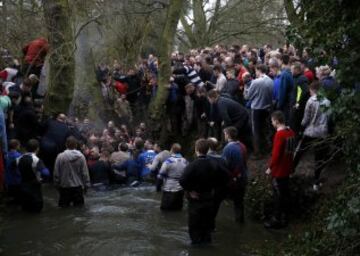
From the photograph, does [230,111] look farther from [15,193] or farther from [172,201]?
[15,193]

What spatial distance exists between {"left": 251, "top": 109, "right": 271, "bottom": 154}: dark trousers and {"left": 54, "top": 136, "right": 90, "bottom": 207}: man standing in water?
12.3 ft

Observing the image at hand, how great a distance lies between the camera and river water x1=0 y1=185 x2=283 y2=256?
938 centimetres

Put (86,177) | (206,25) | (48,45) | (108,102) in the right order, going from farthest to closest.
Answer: (206,25) < (108,102) < (48,45) < (86,177)

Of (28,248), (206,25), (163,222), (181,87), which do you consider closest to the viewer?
(28,248)

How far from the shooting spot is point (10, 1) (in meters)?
15.7

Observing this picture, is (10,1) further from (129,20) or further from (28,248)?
(28,248)

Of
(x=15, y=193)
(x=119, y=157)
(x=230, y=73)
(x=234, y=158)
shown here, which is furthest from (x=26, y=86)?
(x=234, y=158)

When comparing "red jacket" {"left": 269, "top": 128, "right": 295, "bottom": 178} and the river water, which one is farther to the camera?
"red jacket" {"left": 269, "top": 128, "right": 295, "bottom": 178}

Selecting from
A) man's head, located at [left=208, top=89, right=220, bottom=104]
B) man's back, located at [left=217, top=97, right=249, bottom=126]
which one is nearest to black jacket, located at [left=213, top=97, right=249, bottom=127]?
man's back, located at [left=217, top=97, right=249, bottom=126]

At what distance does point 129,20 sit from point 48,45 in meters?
4.16

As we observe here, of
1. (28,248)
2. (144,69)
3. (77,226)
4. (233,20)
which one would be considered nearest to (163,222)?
(77,226)

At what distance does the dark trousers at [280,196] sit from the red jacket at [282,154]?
0.51ft

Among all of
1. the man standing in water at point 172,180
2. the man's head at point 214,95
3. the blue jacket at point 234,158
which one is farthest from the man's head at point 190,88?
the blue jacket at point 234,158

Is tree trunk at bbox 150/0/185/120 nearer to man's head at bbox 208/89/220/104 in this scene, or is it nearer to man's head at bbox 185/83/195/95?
man's head at bbox 185/83/195/95
